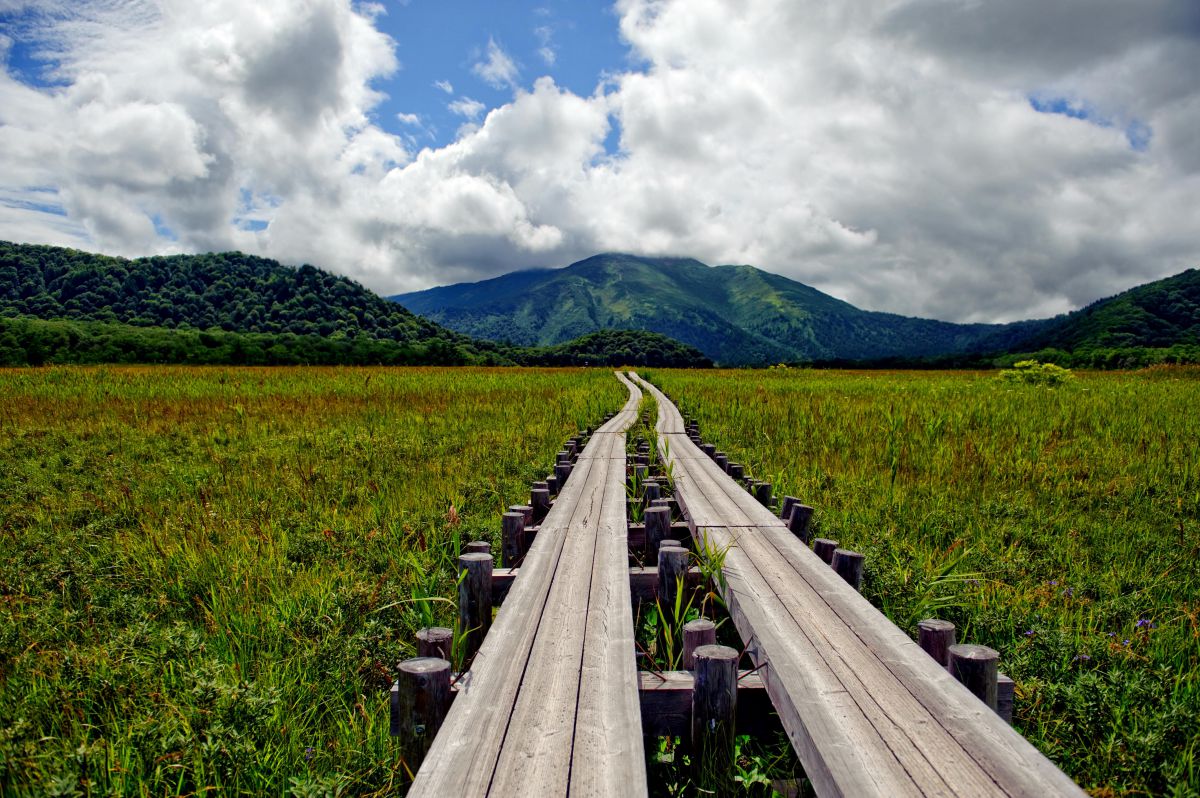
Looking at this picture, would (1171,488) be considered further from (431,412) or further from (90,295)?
(90,295)

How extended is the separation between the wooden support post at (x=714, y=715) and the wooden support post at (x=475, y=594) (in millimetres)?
1348

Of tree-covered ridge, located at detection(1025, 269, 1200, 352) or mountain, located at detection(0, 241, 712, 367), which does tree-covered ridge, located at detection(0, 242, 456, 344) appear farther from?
tree-covered ridge, located at detection(1025, 269, 1200, 352)

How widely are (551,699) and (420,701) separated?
0.49 m

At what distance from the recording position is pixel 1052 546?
193 inches

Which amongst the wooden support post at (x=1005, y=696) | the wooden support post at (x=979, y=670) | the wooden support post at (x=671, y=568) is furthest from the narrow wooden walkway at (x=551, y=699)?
the wooden support post at (x=1005, y=696)

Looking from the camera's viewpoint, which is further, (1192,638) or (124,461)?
(124,461)

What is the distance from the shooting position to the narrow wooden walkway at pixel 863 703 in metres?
1.71

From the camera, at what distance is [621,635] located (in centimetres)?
257

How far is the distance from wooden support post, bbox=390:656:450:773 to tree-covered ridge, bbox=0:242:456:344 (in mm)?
106648

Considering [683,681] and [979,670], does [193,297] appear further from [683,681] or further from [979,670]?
[979,670]

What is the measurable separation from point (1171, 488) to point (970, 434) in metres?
3.49

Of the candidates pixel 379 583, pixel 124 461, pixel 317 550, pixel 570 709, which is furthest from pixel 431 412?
pixel 570 709

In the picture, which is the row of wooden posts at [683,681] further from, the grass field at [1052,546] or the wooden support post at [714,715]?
the grass field at [1052,546]

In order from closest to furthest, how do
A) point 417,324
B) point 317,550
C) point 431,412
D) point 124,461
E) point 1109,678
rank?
point 1109,678
point 317,550
point 124,461
point 431,412
point 417,324
